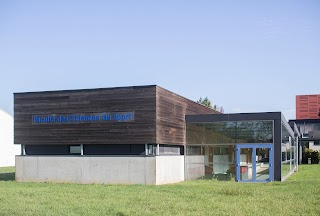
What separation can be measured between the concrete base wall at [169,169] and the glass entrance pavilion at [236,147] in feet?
2.53

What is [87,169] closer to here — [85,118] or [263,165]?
[85,118]

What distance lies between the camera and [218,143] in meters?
27.7

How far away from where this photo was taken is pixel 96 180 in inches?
1005

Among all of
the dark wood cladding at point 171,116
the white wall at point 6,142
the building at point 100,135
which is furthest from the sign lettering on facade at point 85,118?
the white wall at point 6,142

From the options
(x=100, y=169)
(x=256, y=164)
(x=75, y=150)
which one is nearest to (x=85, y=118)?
(x=75, y=150)

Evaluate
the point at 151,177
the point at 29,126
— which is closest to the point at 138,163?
the point at 151,177

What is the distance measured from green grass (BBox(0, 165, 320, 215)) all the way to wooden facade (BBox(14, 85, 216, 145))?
4.17 metres

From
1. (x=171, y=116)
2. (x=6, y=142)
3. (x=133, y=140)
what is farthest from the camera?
(x=6, y=142)

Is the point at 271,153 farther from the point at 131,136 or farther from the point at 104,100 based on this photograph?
the point at 104,100

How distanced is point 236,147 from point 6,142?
34455 mm

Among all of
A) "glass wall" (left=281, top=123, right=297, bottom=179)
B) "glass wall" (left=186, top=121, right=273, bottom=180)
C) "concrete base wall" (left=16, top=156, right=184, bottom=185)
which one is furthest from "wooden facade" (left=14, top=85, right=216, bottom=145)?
"glass wall" (left=281, top=123, right=297, bottom=179)

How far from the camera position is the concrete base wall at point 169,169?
977 inches

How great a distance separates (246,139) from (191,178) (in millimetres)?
4251

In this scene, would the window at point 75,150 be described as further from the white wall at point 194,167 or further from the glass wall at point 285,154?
the glass wall at point 285,154
